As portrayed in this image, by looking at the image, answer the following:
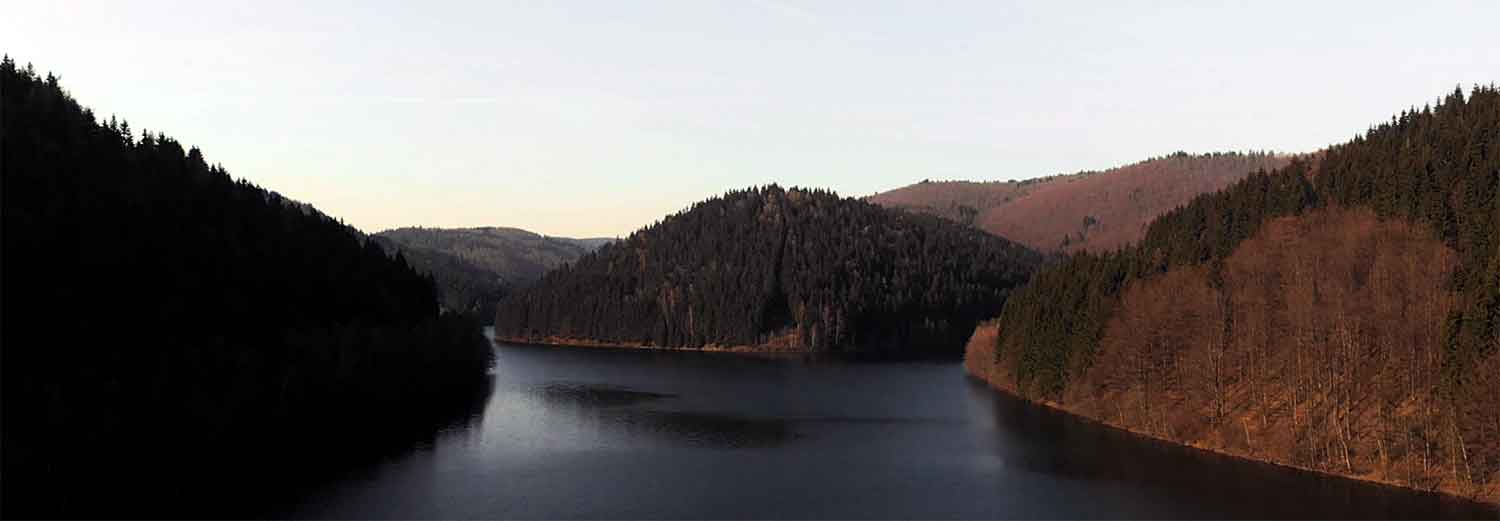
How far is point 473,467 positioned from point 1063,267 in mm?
92262

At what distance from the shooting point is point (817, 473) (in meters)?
80.1

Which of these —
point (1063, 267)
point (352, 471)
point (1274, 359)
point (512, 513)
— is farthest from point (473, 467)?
point (1063, 267)

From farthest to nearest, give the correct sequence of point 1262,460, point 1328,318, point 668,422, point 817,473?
point 668,422, point 1262,460, point 817,473, point 1328,318

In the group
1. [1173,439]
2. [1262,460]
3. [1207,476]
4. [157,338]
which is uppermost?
[157,338]

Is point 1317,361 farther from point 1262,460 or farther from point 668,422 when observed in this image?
point 668,422

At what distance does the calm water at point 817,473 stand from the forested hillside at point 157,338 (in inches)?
408

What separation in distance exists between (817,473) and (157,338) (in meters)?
53.9

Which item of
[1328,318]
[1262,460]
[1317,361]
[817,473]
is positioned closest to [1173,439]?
[1262,460]

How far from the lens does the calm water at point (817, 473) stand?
213 ft

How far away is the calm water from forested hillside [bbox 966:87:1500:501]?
4094mm

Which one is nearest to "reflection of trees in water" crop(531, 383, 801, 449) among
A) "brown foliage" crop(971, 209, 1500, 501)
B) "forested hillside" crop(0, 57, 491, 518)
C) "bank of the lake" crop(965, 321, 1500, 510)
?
"forested hillside" crop(0, 57, 491, 518)

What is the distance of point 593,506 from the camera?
65500 millimetres

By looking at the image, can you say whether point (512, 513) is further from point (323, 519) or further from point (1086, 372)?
point (1086, 372)

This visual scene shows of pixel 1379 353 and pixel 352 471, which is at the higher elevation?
pixel 1379 353
